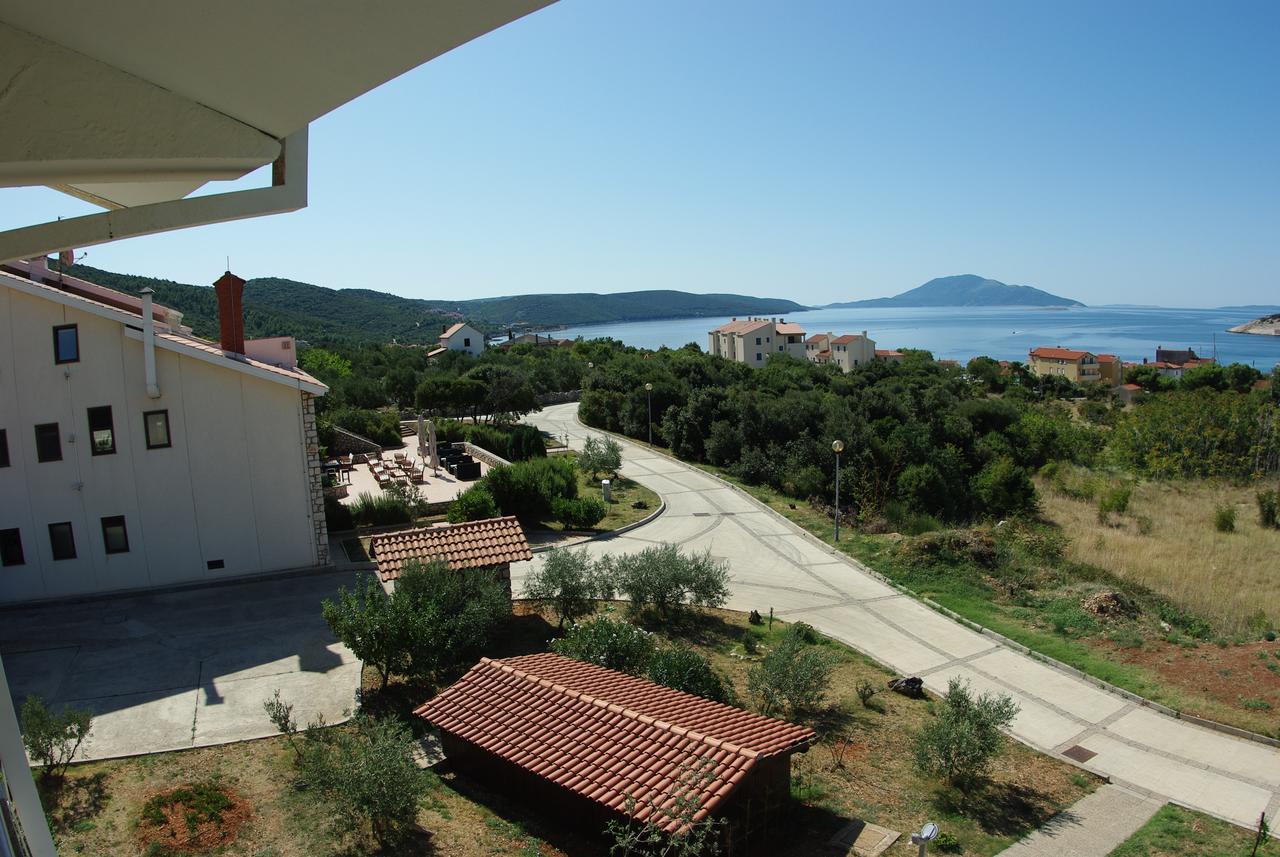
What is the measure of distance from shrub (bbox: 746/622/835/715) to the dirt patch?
7.01 m

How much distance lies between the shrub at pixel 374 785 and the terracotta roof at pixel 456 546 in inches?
204

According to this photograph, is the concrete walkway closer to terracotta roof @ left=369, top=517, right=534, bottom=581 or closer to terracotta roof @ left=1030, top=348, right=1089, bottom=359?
terracotta roof @ left=369, top=517, right=534, bottom=581

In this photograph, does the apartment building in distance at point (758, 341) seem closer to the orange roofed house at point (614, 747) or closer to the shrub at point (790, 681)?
the shrub at point (790, 681)

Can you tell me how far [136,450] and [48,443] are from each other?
1467mm

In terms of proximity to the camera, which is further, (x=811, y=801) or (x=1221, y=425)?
(x=1221, y=425)

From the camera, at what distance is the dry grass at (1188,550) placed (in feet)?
62.1

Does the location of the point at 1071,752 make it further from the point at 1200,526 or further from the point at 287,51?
the point at 1200,526

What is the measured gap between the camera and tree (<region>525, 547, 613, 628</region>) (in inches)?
635

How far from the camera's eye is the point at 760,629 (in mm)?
16578

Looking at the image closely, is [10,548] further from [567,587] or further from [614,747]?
[614,747]

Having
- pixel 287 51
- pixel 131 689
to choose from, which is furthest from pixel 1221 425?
pixel 287 51

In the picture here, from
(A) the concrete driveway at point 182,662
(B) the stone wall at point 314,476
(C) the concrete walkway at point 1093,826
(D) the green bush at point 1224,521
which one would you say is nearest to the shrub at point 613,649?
(A) the concrete driveway at point 182,662

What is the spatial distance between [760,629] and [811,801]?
6083 millimetres

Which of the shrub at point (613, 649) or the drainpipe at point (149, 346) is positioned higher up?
the drainpipe at point (149, 346)
